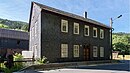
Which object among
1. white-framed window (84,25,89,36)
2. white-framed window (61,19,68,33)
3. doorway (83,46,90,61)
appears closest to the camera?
white-framed window (61,19,68,33)

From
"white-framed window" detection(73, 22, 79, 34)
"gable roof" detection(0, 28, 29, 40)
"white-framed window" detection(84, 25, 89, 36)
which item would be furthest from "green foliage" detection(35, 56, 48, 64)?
"gable roof" detection(0, 28, 29, 40)

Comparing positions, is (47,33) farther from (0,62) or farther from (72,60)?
Answer: (0,62)

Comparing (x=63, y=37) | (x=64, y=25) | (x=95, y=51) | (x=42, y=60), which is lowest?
(x=42, y=60)

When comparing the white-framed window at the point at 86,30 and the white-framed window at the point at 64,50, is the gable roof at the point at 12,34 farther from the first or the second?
the white-framed window at the point at 64,50

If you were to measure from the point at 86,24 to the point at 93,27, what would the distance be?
206cm

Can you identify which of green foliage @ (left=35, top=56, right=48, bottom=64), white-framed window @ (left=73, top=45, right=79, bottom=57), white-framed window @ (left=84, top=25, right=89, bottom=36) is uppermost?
white-framed window @ (left=84, top=25, right=89, bottom=36)

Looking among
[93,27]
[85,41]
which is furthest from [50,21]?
[93,27]

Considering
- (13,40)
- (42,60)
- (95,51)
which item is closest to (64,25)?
(42,60)

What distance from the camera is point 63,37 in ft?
86.1

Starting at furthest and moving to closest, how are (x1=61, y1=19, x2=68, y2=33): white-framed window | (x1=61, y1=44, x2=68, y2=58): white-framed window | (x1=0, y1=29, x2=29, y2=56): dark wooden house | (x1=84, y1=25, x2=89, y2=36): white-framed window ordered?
(x1=0, y1=29, x2=29, y2=56): dark wooden house
(x1=84, y1=25, x2=89, y2=36): white-framed window
(x1=61, y1=19, x2=68, y2=33): white-framed window
(x1=61, y1=44, x2=68, y2=58): white-framed window

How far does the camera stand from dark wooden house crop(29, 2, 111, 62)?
24234 mm

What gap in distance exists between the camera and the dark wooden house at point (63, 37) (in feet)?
79.5

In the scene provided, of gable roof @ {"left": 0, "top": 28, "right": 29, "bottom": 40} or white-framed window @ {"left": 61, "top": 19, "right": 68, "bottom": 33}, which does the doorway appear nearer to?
white-framed window @ {"left": 61, "top": 19, "right": 68, "bottom": 33}

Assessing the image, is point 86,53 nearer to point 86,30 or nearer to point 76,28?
point 86,30
